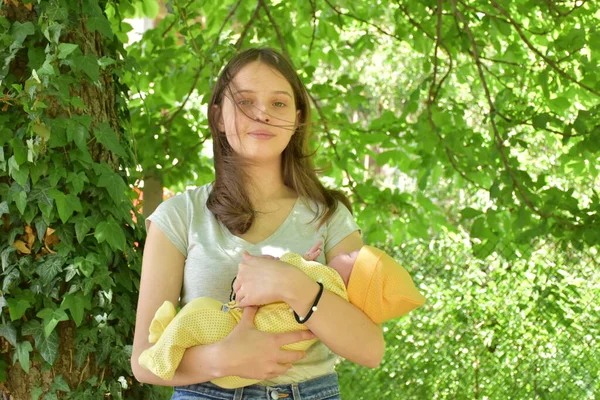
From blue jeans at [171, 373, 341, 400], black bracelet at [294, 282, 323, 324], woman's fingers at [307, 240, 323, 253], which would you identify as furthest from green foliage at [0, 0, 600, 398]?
black bracelet at [294, 282, 323, 324]

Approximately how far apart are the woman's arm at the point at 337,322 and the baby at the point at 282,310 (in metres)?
0.03

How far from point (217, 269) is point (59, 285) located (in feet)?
2.19

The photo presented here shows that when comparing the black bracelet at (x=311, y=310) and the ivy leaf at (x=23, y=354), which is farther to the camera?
the ivy leaf at (x=23, y=354)

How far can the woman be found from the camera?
1704 millimetres

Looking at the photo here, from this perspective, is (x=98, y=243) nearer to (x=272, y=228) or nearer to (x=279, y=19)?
(x=272, y=228)

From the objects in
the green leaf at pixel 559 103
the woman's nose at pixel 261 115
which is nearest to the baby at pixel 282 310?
the woman's nose at pixel 261 115

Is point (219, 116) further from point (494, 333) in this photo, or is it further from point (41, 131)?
point (494, 333)

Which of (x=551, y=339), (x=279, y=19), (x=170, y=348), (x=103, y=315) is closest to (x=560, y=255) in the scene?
(x=551, y=339)

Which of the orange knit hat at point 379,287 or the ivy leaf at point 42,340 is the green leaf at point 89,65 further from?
the orange knit hat at point 379,287

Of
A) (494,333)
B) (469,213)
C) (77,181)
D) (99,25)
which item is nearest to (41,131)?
(77,181)

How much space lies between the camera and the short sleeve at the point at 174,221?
1913 mm

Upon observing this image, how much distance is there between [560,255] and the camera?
4.70m

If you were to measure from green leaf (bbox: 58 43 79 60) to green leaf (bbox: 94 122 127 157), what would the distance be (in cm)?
25

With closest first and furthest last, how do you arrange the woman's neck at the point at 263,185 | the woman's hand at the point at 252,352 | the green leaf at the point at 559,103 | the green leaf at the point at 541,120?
the woman's hand at the point at 252,352 → the woman's neck at the point at 263,185 → the green leaf at the point at 541,120 → the green leaf at the point at 559,103
